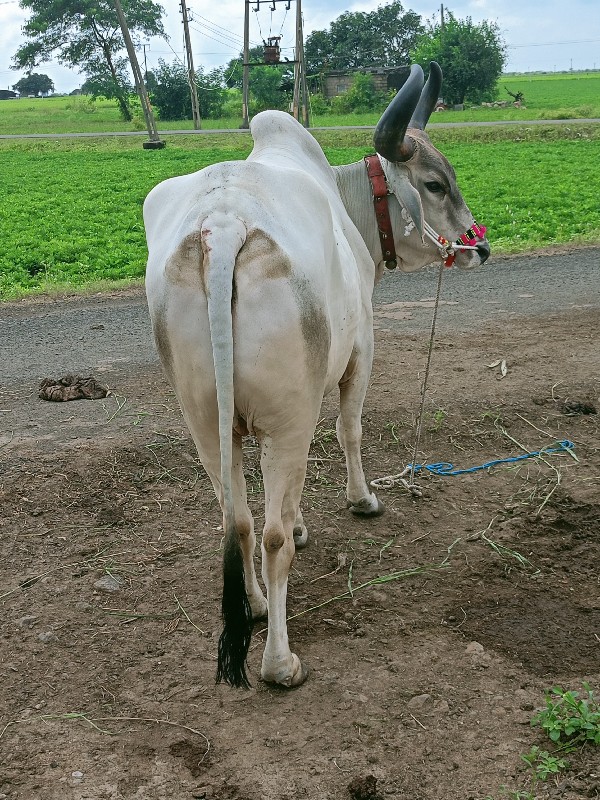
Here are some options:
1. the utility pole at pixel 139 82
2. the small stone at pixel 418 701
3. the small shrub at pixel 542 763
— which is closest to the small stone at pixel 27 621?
the small stone at pixel 418 701

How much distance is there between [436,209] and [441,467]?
5.20 ft

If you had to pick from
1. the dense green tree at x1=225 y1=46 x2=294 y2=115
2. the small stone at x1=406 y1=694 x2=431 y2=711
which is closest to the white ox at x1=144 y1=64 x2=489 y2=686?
the small stone at x1=406 y1=694 x2=431 y2=711

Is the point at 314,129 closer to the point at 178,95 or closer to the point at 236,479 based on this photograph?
the point at 178,95

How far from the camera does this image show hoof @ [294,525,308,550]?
4594 mm

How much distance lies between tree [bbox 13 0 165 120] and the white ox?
191 ft

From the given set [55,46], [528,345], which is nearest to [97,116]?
[55,46]

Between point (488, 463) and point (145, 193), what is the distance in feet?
49.2

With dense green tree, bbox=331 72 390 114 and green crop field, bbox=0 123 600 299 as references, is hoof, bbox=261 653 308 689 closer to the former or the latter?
green crop field, bbox=0 123 600 299

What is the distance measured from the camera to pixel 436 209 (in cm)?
487

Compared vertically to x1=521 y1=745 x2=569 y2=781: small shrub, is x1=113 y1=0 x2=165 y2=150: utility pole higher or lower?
higher

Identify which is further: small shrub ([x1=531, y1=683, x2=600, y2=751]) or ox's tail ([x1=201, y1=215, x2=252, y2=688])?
small shrub ([x1=531, y1=683, x2=600, y2=751])

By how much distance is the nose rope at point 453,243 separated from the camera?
4820 millimetres

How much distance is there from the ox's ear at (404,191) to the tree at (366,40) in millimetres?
67754

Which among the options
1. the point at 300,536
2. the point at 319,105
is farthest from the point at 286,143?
the point at 319,105
